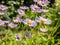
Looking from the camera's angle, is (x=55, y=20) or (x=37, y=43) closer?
(x=37, y=43)

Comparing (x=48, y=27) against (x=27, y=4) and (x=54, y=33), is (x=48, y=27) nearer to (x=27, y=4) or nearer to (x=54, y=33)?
(x=54, y=33)

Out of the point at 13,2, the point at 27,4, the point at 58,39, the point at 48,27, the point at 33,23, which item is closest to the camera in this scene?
the point at 33,23

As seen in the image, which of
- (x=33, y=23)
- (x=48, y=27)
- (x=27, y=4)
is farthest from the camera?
(x=27, y=4)

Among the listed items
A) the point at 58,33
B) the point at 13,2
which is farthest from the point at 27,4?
the point at 58,33

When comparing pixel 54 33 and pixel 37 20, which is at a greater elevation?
pixel 37 20

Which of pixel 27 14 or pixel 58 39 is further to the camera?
pixel 27 14

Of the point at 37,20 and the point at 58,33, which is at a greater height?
the point at 37,20

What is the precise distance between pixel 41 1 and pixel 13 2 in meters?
0.46

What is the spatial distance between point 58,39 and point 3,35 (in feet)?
2.04

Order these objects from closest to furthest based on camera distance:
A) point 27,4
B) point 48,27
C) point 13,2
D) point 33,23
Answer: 1. point 33,23
2. point 48,27
3. point 13,2
4. point 27,4

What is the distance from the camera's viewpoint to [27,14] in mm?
3139

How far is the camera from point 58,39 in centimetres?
276

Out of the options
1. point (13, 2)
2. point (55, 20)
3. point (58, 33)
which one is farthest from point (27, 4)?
point (58, 33)

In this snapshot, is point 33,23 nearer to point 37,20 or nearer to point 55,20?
point 37,20
